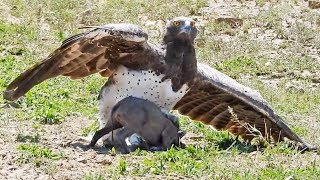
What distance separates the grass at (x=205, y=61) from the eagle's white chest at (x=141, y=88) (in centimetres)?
53

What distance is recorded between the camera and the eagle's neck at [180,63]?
8336mm

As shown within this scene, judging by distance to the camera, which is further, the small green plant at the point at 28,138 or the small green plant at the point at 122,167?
the small green plant at the point at 28,138

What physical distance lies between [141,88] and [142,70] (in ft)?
0.56

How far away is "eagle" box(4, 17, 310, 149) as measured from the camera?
26.1 ft

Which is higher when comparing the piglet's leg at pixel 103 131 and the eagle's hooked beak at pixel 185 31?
the eagle's hooked beak at pixel 185 31

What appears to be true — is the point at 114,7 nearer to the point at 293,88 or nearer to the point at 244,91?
the point at 293,88

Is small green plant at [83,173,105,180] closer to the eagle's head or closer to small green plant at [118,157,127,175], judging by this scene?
small green plant at [118,157,127,175]

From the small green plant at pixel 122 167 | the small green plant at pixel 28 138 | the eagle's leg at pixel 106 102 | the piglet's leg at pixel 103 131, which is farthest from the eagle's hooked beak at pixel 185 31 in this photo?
the small green plant at pixel 122 167

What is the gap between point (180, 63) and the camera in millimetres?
8383

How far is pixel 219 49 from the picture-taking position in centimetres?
1369

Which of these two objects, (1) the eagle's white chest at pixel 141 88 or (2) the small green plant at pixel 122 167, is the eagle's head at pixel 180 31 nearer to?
(1) the eagle's white chest at pixel 141 88

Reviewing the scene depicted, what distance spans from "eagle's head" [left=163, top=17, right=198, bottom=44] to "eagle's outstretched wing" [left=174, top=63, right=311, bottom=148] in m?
0.43

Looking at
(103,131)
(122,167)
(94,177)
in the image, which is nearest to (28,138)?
(103,131)

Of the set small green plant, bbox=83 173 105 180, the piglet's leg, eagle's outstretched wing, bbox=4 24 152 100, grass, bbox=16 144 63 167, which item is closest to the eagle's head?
eagle's outstretched wing, bbox=4 24 152 100
